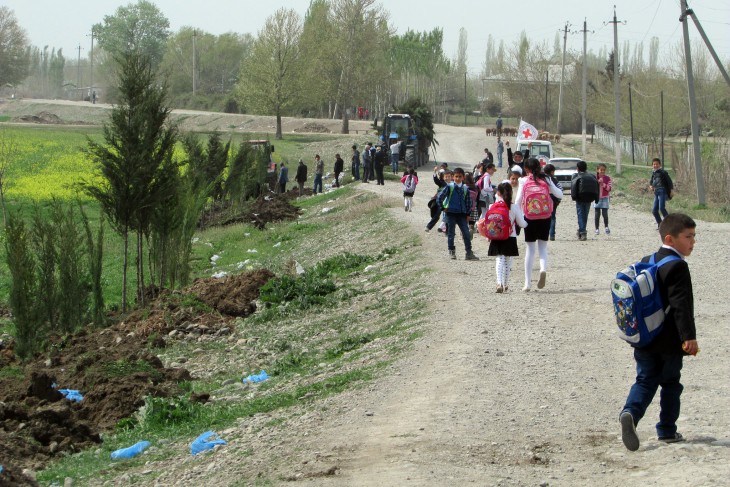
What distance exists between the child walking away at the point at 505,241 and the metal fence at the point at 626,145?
58.0 metres

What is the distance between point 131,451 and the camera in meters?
10.1

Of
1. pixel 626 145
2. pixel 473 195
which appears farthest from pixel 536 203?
pixel 626 145

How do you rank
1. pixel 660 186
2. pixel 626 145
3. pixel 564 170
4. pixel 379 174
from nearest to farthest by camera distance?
pixel 660 186, pixel 379 174, pixel 564 170, pixel 626 145

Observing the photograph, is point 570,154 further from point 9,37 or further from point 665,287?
point 9,37

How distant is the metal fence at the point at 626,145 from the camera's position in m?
72.5

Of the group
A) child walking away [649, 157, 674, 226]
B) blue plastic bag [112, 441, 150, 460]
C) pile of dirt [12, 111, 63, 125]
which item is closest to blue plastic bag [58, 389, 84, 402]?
blue plastic bag [112, 441, 150, 460]

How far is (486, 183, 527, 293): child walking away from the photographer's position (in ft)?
46.2

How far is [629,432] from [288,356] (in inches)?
294

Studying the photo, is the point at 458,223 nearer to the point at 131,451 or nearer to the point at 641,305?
the point at 131,451

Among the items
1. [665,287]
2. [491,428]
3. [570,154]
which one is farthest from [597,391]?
[570,154]

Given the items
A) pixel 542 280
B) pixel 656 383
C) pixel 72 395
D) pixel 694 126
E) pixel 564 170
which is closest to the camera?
pixel 656 383

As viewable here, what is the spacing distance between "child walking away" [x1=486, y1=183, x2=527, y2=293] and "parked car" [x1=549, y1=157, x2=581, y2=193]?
25304 millimetres

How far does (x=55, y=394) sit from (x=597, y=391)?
6.84m

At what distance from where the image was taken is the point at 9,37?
463ft
